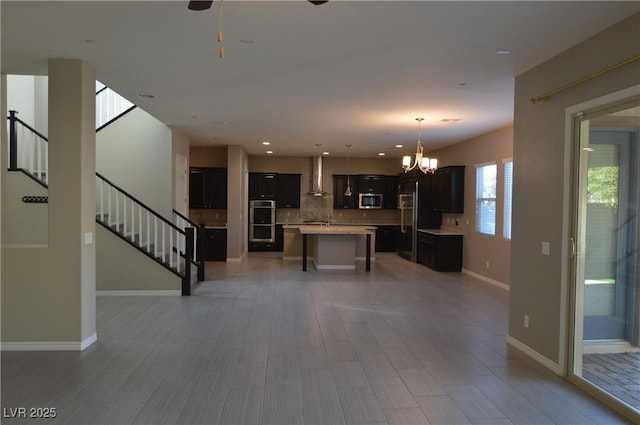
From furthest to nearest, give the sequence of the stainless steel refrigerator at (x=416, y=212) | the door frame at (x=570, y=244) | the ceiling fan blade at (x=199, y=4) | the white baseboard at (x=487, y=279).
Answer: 1. the stainless steel refrigerator at (x=416, y=212)
2. the white baseboard at (x=487, y=279)
3. the door frame at (x=570, y=244)
4. the ceiling fan blade at (x=199, y=4)

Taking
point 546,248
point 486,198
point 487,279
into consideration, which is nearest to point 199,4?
point 546,248

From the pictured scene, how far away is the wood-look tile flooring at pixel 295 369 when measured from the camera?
306cm

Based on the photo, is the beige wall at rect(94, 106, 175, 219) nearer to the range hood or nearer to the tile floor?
the range hood

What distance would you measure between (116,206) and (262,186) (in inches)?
231

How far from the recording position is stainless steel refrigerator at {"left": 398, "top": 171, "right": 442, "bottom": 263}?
10.8 meters

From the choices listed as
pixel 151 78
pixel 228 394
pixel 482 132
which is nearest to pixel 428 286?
pixel 482 132

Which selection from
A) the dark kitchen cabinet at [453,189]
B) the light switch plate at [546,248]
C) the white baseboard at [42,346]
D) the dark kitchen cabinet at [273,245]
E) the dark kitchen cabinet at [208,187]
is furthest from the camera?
the dark kitchen cabinet at [273,245]

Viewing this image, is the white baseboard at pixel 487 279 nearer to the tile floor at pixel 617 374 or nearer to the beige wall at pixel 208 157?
the tile floor at pixel 617 374

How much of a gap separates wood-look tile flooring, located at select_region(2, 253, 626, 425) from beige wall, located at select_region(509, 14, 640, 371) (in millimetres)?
419

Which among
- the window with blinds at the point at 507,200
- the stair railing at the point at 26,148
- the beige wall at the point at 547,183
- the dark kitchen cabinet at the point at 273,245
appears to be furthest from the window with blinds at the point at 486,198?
the stair railing at the point at 26,148

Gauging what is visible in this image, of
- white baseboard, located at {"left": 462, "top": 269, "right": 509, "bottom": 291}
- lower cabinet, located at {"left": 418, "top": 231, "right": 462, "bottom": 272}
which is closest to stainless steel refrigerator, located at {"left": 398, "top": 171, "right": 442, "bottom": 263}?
lower cabinet, located at {"left": 418, "top": 231, "right": 462, "bottom": 272}

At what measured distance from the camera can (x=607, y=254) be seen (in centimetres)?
347

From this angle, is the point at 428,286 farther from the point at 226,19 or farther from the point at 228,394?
the point at 226,19

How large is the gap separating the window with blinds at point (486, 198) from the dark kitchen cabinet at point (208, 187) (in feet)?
21.1
